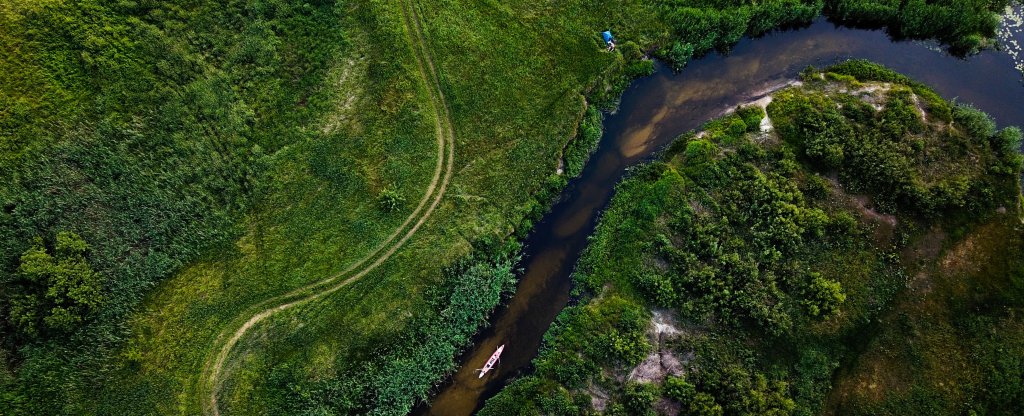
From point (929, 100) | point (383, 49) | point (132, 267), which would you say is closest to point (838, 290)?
point (929, 100)

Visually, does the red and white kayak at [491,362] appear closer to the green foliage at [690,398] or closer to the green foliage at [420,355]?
the green foliage at [420,355]

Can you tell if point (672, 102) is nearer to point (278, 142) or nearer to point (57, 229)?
point (278, 142)

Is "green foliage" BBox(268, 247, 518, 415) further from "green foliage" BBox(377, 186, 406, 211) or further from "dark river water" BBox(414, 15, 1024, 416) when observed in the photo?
"green foliage" BBox(377, 186, 406, 211)

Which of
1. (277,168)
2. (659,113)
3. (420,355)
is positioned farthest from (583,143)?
(277,168)

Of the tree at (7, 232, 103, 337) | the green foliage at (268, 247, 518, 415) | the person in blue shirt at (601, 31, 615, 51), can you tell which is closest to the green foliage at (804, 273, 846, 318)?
the green foliage at (268, 247, 518, 415)

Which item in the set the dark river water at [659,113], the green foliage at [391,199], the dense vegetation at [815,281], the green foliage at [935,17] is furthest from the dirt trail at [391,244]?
the green foliage at [935,17]

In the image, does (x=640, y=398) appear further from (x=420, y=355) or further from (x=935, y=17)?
(x=935, y=17)
